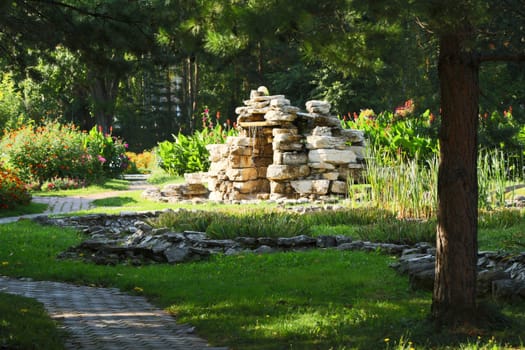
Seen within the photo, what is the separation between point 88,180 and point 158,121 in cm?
2373

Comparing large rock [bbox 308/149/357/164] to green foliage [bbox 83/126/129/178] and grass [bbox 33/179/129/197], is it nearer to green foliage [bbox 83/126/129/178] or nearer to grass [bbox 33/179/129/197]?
grass [bbox 33/179/129/197]

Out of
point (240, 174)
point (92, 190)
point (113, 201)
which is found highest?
point (240, 174)

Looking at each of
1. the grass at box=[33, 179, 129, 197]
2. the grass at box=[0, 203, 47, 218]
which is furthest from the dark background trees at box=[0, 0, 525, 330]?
the grass at box=[33, 179, 129, 197]

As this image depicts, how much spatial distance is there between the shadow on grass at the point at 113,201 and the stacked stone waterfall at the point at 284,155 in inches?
85.7

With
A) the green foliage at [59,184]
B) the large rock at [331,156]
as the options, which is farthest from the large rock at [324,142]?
the green foliage at [59,184]

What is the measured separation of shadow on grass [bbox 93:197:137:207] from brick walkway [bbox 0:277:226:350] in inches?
356

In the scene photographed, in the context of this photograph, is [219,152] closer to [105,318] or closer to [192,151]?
Answer: [192,151]

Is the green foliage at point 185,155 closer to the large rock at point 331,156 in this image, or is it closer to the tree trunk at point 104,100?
the large rock at point 331,156

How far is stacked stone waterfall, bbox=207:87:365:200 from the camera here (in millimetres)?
16625

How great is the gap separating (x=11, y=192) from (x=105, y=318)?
1038cm

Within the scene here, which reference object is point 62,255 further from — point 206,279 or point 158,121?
point 158,121

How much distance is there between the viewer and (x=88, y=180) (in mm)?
22312

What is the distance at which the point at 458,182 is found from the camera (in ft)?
16.5

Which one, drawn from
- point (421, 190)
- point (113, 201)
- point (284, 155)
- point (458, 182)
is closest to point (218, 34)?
point (458, 182)
